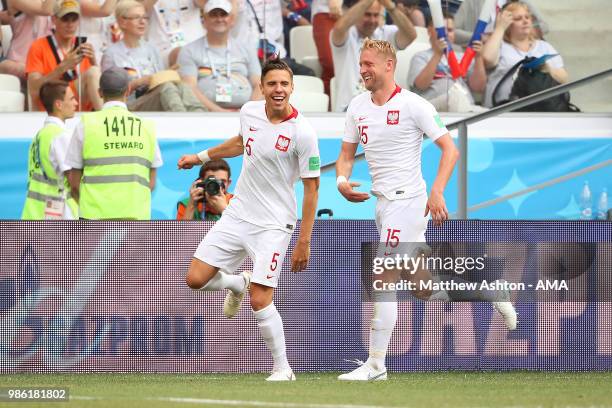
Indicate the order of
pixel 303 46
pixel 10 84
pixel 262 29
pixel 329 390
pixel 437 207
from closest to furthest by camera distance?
pixel 329 390 → pixel 437 207 → pixel 10 84 → pixel 262 29 → pixel 303 46

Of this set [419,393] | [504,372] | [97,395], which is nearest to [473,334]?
[504,372]

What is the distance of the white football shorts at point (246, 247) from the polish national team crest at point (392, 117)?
3.35 feet

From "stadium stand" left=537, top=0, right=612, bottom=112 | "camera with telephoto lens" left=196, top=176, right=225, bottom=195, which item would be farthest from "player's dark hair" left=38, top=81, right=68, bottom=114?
"stadium stand" left=537, top=0, right=612, bottom=112

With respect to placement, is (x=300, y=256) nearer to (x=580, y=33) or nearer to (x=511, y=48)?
(x=511, y=48)

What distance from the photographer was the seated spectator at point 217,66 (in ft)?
46.2

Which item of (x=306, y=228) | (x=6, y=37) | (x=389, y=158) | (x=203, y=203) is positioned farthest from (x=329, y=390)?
(x=6, y=37)

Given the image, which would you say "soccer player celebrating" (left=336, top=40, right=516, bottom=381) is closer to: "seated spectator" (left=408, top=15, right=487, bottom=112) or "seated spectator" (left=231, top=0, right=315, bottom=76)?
"seated spectator" (left=408, top=15, right=487, bottom=112)

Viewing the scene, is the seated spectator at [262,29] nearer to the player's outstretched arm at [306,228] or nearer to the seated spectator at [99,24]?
the seated spectator at [99,24]

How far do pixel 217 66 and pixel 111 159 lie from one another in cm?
384

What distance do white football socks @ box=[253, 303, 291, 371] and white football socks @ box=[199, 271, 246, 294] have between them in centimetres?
40

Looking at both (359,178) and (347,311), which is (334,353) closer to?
(347,311)

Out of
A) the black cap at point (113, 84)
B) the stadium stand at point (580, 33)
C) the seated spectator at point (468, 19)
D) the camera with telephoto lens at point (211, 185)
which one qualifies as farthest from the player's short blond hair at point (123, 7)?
the stadium stand at point (580, 33)

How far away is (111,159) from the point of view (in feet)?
34.4

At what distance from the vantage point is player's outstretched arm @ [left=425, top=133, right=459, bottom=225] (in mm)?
8008
